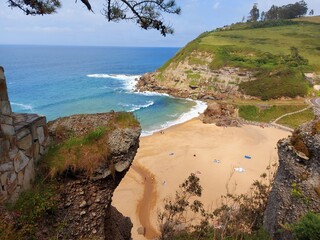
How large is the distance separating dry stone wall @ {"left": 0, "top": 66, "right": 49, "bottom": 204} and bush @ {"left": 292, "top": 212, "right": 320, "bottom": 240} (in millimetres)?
8967

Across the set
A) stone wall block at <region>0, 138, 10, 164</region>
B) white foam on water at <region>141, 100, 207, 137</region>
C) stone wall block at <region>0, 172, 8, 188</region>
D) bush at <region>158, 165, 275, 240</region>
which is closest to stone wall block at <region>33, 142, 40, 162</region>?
stone wall block at <region>0, 138, 10, 164</region>

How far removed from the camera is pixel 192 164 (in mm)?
32250

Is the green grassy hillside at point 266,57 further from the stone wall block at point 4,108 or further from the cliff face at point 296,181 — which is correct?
the stone wall block at point 4,108

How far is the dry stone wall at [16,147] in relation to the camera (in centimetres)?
712

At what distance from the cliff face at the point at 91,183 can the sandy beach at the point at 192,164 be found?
12.1 meters

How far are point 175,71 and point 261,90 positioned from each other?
2270 centimetres

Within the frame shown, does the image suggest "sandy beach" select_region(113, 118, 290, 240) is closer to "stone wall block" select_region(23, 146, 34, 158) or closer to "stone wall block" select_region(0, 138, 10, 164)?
"stone wall block" select_region(23, 146, 34, 158)

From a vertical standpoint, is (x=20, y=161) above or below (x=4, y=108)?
Result: below

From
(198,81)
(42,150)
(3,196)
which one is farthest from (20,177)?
(198,81)

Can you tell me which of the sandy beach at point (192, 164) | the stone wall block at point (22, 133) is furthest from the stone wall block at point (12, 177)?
the sandy beach at point (192, 164)

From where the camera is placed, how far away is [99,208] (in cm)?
892

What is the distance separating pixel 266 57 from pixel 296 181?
215 ft

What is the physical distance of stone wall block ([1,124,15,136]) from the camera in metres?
7.11

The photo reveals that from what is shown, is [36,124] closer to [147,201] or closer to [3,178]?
[3,178]
